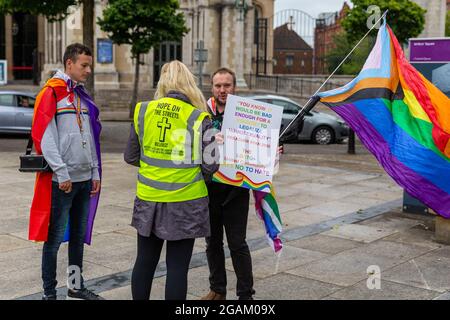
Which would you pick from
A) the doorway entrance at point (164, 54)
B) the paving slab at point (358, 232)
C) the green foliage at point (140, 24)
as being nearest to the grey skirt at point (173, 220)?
the paving slab at point (358, 232)

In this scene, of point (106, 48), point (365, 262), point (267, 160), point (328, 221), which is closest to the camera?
point (267, 160)

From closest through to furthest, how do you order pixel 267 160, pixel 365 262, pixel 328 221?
1. pixel 267 160
2. pixel 365 262
3. pixel 328 221

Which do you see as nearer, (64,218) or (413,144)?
(64,218)

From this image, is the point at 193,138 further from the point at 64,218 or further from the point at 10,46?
the point at 10,46

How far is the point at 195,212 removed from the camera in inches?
165

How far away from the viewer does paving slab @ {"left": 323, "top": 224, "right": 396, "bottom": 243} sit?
25.4 ft

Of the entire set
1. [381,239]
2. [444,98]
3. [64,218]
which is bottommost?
[381,239]

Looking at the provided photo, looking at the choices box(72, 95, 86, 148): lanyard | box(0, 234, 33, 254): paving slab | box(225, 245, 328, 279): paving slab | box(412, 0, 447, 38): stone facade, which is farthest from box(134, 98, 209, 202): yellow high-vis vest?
box(412, 0, 447, 38): stone facade

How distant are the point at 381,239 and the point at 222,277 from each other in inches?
122

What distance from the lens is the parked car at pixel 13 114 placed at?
19375mm

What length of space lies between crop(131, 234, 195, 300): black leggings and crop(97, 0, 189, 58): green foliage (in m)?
21.1

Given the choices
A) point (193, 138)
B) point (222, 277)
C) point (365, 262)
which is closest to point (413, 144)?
point (365, 262)

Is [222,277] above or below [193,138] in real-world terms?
below
